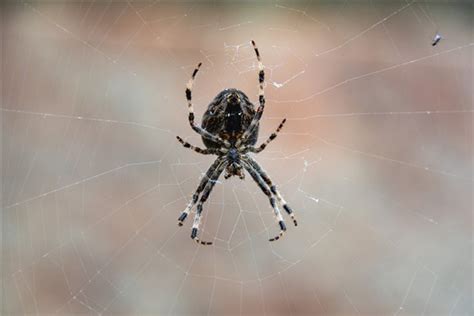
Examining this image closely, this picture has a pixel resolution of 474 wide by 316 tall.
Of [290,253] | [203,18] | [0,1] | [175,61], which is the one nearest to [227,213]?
[290,253]

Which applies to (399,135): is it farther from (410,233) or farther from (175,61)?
(175,61)

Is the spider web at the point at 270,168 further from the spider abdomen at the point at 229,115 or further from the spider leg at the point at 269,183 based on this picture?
A: the spider abdomen at the point at 229,115

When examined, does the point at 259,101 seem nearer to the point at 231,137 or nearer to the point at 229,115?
the point at 229,115

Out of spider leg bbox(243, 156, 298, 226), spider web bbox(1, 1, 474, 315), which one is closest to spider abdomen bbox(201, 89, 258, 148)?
spider leg bbox(243, 156, 298, 226)

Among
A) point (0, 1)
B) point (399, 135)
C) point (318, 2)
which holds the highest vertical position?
point (0, 1)

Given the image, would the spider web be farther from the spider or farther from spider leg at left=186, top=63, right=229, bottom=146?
spider leg at left=186, top=63, right=229, bottom=146

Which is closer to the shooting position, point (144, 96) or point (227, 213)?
point (227, 213)
